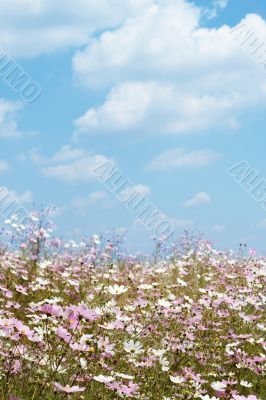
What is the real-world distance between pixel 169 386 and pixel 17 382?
1.17m

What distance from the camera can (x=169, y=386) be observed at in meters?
A: 4.27

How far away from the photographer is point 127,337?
4.83 metres

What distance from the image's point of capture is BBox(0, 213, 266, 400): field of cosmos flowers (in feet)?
11.4

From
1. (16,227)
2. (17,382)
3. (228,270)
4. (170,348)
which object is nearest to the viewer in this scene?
(17,382)

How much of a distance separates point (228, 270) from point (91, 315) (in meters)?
6.59

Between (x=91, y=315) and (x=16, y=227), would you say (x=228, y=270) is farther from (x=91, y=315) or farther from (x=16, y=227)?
(x=91, y=315)

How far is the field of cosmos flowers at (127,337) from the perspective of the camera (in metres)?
3.46

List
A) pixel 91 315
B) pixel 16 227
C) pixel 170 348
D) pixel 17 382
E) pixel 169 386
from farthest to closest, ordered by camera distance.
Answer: pixel 16 227, pixel 170 348, pixel 169 386, pixel 17 382, pixel 91 315

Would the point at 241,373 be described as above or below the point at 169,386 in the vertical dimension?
above

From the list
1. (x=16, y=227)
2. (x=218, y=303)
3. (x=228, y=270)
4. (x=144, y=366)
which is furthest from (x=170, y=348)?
(x=16, y=227)

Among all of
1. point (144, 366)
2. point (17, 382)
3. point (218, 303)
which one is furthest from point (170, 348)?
point (17, 382)

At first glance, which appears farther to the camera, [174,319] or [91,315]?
[174,319]

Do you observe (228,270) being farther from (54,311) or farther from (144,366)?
(54,311)

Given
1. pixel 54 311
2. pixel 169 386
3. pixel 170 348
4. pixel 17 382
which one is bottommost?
pixel 17 382
